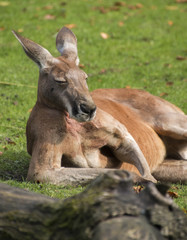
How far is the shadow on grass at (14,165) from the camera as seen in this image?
5.54 m

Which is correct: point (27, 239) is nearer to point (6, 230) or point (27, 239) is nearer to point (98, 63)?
point (6, 230)

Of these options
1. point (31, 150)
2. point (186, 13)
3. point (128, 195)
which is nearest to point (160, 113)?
point (31, 150)

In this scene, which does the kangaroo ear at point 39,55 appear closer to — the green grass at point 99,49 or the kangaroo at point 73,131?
the kangaroo at point 73,131

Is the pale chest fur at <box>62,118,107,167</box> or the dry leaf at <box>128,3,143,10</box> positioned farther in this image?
the dry leaf at <box>128,3,143,10</box>

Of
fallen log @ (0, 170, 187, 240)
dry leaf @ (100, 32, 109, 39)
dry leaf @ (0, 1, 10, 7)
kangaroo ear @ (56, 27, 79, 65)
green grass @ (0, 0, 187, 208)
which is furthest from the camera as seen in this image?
dry leaf @ (0, 1, 10, 7)

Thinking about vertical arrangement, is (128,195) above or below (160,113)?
above

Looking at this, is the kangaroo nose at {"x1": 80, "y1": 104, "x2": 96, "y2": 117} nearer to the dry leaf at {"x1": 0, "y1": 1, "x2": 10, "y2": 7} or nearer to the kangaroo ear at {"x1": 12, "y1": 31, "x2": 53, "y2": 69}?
the kangaroo ear at {"x1": 12, "y1": 31, "x2": 53, "y2": 69}

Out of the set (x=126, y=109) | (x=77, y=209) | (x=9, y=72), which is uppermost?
(x=77, y=209)

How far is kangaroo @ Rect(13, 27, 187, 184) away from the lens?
15.9ft

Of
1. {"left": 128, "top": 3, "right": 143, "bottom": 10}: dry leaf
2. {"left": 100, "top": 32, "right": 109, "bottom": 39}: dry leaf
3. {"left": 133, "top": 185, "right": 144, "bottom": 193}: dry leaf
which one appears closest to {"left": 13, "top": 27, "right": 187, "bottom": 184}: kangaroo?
{"left": 133, "top": 185, "right": 144, "bottom": 193}: dry leaf

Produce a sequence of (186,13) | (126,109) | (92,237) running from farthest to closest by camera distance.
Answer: (186,13) < (126,109) < (92,237)

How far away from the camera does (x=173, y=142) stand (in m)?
6.30

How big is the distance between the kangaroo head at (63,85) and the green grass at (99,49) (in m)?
1.34

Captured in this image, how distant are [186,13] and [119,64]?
3322mm
